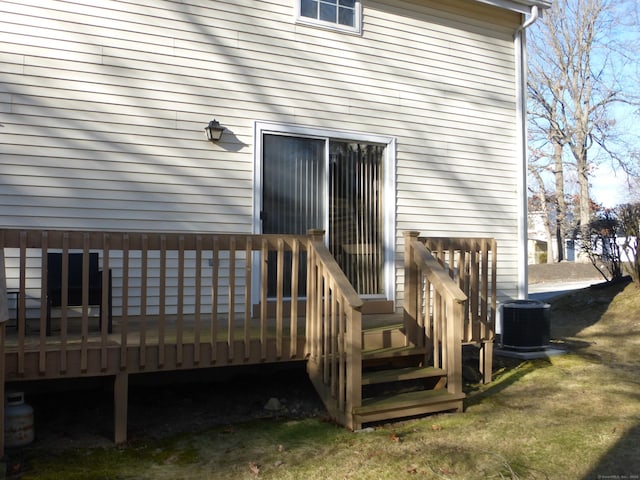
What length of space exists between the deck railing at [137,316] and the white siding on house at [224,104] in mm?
682

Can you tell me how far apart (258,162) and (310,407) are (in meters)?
2.41

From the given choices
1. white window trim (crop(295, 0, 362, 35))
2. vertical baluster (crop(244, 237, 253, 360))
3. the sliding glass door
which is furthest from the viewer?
white window trim (crop(295, 0, 362, 35))

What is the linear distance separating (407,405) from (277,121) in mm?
3119

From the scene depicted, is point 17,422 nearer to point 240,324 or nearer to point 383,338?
point 240,324

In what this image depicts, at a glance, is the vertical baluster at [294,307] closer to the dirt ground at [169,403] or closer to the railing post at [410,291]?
the dirt ground at [169,403]

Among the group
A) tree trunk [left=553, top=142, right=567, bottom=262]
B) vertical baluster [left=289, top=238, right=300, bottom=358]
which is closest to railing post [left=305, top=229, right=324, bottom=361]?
vertical baluster [left=289, top=238, right=300, bottom=358]

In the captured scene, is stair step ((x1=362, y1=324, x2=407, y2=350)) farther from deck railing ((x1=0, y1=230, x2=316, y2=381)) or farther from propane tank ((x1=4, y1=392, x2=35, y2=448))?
propane tank ((x1=4, y1=392, x2=35, y2=448))

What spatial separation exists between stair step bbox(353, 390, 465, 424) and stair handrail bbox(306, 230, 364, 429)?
0.34 feet

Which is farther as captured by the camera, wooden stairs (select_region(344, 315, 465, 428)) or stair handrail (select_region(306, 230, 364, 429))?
wooden stairs (select_region(344, 315, 465, 428))

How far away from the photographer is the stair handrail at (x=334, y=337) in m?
4.05

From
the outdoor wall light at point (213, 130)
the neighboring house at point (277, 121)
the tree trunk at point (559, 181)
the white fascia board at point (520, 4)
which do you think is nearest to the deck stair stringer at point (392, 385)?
the neighboring house at point (277, 121)

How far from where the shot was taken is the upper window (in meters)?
6.12

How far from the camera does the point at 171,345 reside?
414cm

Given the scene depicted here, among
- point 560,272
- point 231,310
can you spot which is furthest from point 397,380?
point 560,272
